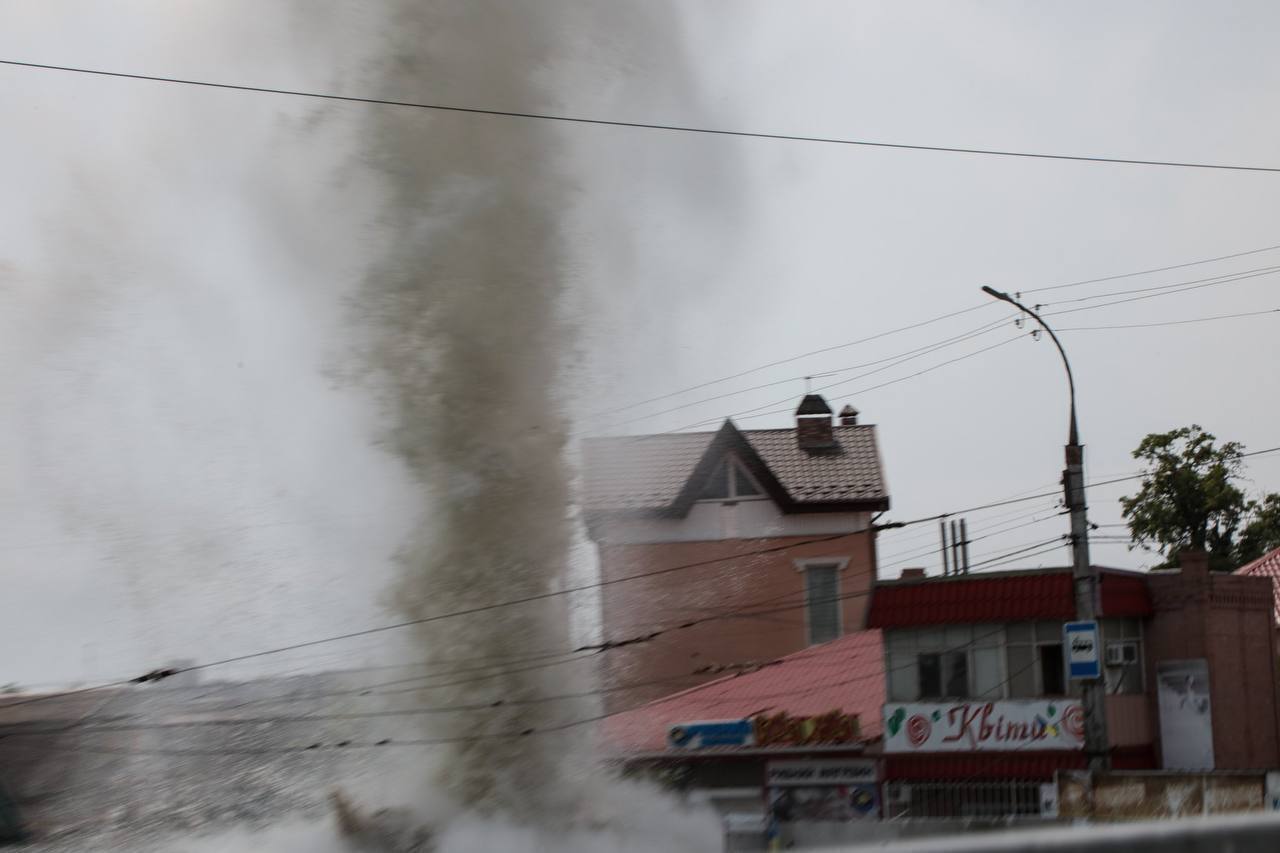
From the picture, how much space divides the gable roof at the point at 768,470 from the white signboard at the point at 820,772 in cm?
867

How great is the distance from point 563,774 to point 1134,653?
14431 millimetres

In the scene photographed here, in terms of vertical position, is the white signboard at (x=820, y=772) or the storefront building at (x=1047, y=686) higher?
the storefront building at (x=1047, y=686)

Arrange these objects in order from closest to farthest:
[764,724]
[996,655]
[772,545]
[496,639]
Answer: [496,639]
[996,655]
[764,724]
[772,545]

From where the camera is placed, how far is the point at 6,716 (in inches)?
1678

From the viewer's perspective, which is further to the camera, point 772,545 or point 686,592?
point 772,545

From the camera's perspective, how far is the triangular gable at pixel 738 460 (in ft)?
149

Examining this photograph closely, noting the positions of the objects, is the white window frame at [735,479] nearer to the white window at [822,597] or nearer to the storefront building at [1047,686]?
the white window at [822,597]

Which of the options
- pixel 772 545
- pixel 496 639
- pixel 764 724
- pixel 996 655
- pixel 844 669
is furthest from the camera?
pixel 772 545

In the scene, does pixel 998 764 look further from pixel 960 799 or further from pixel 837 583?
pixel 837 583

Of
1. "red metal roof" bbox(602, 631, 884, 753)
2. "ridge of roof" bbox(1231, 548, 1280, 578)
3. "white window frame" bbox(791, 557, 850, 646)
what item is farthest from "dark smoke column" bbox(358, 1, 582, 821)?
"ridge of roof" bbox(1231, 548, 1280, 578)

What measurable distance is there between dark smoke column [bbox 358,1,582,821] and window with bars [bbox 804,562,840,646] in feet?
46.5

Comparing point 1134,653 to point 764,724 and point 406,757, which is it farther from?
point 406,757

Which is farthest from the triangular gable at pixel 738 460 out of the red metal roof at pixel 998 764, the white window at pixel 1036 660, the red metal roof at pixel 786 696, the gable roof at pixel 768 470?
the white window at pixel 1036 660

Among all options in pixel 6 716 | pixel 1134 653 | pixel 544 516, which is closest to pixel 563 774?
pixel 544 516
